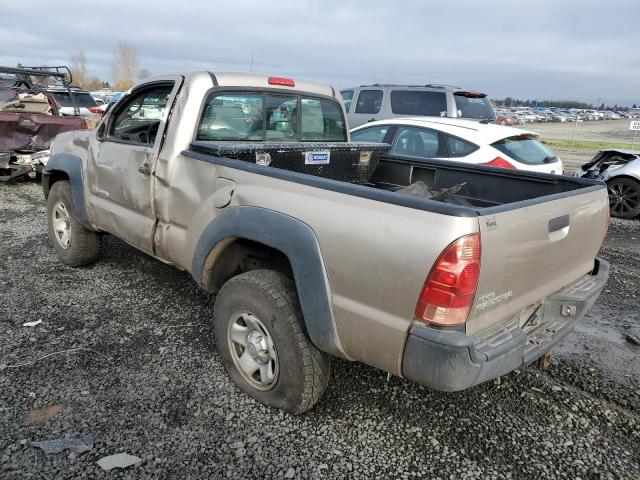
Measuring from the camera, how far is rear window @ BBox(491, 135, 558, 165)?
6.64 metres

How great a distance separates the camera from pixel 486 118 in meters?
10.4

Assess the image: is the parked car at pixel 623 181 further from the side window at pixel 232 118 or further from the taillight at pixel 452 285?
the taillight at pixel 452 285

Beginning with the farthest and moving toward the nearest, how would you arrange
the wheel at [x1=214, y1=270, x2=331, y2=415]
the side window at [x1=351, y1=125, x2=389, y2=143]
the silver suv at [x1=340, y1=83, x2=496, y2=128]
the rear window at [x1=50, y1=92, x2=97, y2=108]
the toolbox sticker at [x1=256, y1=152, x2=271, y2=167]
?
the rear window at [x1=50, y1=92, x2=97, y2=108] < the silver suv at [x1=340, y1=83, x2=496, y2=128] < the side window at [x1=351, y1=125, x2=389, y2=143] < the toolbox sticker at [x1=256, y1=152, x2=271, y2=167] < the wheel at [x1=214, y1=270, x2=331, y2=415]

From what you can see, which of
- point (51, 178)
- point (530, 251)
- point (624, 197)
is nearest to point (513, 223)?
point (530, 251)

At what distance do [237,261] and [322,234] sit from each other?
3.48ft

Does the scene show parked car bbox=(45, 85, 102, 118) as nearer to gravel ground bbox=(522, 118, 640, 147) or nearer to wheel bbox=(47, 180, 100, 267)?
wheel bbox=(47, 180, 100, 267)

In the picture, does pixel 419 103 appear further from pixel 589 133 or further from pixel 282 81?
pixel 589 133

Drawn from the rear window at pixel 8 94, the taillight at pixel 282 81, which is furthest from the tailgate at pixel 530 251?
the rear window at pixel 8 94

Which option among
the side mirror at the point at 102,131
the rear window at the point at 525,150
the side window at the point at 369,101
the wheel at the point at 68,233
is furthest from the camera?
the side window at the point at 369,101

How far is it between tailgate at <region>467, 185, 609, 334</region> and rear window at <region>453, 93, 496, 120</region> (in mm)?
7408

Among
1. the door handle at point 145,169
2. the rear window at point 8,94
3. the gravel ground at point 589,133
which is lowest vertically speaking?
the gravel ground at point 589,133

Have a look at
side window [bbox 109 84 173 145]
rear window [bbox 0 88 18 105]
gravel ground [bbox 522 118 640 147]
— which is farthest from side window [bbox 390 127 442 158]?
gravel ground [bbox 522 118 640 147]

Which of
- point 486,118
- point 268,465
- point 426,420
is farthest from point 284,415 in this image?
point 486,118

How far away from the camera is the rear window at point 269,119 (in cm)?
368
